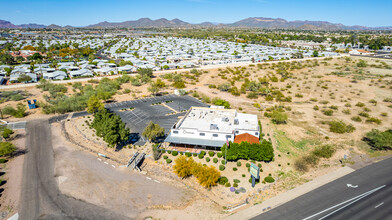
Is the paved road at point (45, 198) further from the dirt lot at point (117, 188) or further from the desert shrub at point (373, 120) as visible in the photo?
the desert shrub at point (373, 120)

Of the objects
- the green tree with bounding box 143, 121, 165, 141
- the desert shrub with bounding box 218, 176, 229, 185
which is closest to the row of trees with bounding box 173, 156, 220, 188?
the desert shrub with bounding box 218, 176, 229, 185

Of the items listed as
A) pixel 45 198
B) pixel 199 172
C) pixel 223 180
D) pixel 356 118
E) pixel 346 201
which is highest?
pixel 356 118

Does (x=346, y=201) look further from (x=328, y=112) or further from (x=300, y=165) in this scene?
(x=328, y=112)

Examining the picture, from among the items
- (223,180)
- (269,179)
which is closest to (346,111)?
(269,179)

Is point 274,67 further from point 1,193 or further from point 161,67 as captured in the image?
point 1,193

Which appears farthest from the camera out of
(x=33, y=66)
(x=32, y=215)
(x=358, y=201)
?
(x=33, y=66)

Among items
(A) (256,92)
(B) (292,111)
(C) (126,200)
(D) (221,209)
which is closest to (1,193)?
(C) (126,200)
